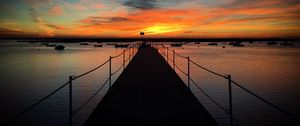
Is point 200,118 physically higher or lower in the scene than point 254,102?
higher

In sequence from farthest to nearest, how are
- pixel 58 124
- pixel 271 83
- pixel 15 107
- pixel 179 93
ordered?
pixel 271 83 < pixel 15 107 < pixel 58 124 < pixel 179 93

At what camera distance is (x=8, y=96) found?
1525 cm

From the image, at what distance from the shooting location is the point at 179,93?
855 cm

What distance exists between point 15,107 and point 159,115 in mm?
9791

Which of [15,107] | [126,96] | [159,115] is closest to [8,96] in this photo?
[15,107]

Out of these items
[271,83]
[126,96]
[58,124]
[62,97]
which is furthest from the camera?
[271,83]

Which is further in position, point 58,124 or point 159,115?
point 58,124

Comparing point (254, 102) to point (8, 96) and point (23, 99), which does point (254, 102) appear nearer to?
point (23, 99)

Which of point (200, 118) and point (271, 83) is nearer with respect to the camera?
point (200, 118)

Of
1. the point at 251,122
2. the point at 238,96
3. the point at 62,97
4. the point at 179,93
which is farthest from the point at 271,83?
the point at 62,97

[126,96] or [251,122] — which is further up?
[126,96]

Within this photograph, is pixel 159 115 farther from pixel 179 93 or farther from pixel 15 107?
pixel 15 107

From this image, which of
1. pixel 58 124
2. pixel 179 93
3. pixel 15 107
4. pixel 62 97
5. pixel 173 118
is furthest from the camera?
pixel 62 97

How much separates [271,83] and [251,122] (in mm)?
11196
